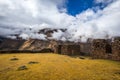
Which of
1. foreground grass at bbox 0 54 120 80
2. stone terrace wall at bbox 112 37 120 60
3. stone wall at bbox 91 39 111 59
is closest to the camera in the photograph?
foreground grass at bbox 0 54 120 80

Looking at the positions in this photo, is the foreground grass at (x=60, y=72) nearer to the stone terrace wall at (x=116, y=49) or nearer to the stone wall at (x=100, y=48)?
the stone terrace wall at (x=116, y=49)

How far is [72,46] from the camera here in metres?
27.0

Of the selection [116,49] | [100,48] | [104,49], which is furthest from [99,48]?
[116,49]

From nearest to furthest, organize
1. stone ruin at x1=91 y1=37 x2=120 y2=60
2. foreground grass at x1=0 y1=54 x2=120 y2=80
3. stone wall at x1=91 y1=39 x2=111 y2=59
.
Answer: foreground grass at x1=0 y1=54 x2=120 y2=80
stone ruin at x1=91 y1=37 x2=120 y2=60
stone wall at x1=91 y1=39 x2=111 y2=59

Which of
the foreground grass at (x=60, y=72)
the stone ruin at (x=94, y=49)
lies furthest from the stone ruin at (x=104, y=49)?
the foreground grass at (x=60, y=72)

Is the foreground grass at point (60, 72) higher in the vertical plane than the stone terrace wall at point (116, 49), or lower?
lower

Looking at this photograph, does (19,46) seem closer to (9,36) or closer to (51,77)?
(9,36)

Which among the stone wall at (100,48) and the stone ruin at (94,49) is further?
the stone wall at (100,48)

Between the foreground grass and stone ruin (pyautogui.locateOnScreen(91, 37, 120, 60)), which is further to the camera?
stone ruin (pyautogui.locateOnScreen(91, 37, 120, 60))

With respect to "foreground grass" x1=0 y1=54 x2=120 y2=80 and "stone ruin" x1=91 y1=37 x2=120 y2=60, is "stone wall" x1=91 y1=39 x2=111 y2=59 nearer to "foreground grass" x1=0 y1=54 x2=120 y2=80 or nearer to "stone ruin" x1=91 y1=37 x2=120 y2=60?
"stone ruin" x1=91 y1=37 x2=120 y2=60

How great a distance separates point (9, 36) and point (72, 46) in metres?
75.4

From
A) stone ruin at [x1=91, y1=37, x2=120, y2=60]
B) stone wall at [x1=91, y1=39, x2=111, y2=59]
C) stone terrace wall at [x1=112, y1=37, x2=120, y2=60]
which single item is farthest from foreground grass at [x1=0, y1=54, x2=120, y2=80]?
stone wall at [x1=91, y1=39, x2=111, y2=59]

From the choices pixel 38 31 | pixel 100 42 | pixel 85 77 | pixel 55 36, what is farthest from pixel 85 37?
pixel 85 77

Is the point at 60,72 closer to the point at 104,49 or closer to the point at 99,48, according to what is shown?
the point at 104,49
